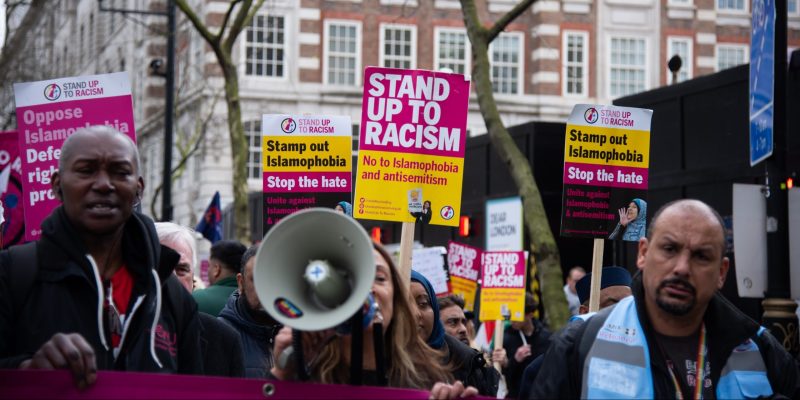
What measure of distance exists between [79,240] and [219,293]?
3.43m

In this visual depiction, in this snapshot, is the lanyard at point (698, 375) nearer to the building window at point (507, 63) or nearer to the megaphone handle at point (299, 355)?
the megaphone handle at point (299, 355)

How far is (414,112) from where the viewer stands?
753 centimetres

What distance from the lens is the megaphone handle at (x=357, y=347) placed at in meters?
3.80

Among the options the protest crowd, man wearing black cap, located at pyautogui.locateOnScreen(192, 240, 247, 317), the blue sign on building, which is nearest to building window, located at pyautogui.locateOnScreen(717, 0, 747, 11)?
the blue sign on building

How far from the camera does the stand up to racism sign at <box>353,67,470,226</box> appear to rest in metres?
7.39

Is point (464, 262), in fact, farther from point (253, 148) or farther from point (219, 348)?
point (253, 148)

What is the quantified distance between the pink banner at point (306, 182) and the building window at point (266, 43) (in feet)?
112

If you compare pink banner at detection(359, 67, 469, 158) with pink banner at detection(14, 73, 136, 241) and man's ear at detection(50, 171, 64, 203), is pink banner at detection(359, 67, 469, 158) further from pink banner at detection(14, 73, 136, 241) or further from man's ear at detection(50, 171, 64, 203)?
man's ear at detection(50, 171, 64, 203)

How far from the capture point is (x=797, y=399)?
482cm

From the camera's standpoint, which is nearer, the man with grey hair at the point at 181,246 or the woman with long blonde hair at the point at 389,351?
the woman with long blonde hair at the point at 389,351

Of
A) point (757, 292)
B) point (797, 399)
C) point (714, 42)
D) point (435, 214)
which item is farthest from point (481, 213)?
point (714, 42)

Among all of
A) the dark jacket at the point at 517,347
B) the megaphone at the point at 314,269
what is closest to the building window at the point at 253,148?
the dark jacket at the point at 517,347

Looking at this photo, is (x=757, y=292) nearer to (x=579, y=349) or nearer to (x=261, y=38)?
(x=579, y=349)

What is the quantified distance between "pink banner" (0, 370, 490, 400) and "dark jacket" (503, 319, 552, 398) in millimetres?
8059
